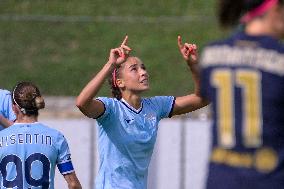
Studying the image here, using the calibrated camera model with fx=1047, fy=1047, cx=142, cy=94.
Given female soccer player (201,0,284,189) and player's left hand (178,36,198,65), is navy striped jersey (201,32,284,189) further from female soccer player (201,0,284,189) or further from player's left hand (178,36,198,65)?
player's left hand (178,36,198,65)

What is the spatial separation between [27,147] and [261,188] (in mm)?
2970

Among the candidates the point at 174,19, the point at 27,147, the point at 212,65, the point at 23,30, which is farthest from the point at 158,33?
the point at 212,65

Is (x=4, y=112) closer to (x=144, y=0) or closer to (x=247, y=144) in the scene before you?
(x=247, y=144)

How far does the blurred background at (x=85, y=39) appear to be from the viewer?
16.4 meters

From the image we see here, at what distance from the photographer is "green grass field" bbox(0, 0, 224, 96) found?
1670 centimetres

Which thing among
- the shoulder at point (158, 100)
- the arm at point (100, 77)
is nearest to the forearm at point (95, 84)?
the arm at point (100, 77)

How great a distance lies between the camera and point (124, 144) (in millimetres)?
6746

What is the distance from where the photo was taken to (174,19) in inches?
744

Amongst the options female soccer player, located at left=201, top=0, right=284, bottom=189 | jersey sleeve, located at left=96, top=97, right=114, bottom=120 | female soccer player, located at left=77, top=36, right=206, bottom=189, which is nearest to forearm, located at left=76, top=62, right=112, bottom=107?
female soccer player, located at left=77, top=36, right=206, bottom=189

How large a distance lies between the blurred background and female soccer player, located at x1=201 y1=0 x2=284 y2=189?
9.73 meters

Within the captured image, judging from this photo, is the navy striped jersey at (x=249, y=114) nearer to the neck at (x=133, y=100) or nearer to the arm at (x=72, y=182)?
the arm at (x=72, y=182)

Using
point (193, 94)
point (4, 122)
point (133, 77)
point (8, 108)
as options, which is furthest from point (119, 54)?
point (8, 108)

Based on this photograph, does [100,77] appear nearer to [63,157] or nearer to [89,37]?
[63,157]

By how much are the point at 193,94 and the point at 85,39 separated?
11.3 m
